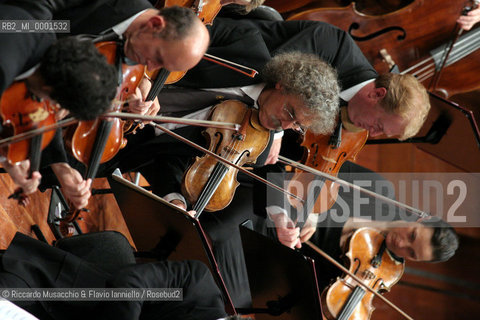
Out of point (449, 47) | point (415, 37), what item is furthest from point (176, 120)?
point (449, 47)

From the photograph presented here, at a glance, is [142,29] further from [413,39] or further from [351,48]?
[413,39]

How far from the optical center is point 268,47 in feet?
8.89

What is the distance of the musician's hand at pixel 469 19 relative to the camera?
3.21m

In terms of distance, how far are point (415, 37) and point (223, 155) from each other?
5.93 ft

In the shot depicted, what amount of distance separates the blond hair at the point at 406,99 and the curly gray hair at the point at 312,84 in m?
0.33

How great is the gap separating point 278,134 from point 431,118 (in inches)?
38.6

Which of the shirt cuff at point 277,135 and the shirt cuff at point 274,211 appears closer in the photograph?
the shirt cuff at point 277,135

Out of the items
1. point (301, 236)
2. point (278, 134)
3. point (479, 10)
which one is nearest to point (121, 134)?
point (278, 134)

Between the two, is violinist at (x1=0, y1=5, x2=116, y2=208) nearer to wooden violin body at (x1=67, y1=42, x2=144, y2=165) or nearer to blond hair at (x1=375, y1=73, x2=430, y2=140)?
wooden violin body at (x1=67, y1=42, x2=144, y2=165)

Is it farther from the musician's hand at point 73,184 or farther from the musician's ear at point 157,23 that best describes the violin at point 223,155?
the musician's ear at point 157,23

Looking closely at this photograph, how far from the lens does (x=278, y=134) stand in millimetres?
2432

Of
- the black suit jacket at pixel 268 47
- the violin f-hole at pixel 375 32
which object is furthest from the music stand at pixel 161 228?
the violin f-hole at pixel 375 32

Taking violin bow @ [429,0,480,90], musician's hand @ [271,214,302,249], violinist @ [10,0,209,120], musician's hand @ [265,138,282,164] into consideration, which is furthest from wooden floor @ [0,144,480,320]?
violinist @ [10,0,209,120]

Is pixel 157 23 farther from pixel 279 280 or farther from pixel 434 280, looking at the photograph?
pixel 434 280
